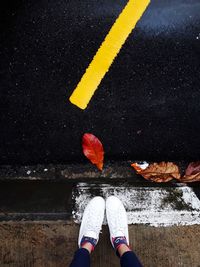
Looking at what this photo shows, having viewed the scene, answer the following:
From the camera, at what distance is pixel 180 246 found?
126 inches

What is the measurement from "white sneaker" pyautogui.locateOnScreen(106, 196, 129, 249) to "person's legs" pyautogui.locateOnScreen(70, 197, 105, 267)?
8 centimetres

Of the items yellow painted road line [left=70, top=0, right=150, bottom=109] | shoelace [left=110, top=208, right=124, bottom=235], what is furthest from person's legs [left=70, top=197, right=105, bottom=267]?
yellow painted road line [left=70, top=0, right=150, bottom=109]

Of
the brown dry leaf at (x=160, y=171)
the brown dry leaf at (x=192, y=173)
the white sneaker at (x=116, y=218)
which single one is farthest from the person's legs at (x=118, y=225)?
the brown dry leaf at (x=192, y=173)

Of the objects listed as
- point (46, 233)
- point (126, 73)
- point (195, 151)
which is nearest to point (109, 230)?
point (46, 233)

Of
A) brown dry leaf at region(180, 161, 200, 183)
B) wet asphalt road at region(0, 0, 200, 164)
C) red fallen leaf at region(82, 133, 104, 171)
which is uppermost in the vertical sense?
wet asphalt road at region(0, 0, 200, 164)

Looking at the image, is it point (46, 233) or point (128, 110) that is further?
point (128, 110)

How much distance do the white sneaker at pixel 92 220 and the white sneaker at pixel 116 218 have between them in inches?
2.9

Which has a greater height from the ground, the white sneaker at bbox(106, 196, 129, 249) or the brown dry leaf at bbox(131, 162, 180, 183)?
the brown dry leaf at bbox(131, 162, 180, 183)

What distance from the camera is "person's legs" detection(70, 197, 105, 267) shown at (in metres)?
3.07

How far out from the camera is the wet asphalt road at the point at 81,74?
132 inches

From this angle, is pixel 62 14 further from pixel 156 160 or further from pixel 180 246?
pixel 180 246

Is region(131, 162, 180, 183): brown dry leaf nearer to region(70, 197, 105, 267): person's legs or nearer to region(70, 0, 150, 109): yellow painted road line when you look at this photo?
region(70, 197, 105, 267): person's legs

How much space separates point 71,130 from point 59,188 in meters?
0.53

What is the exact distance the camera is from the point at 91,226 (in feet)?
10.4
